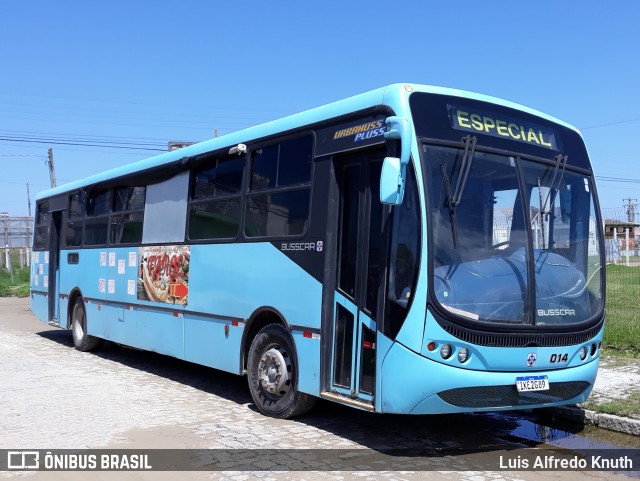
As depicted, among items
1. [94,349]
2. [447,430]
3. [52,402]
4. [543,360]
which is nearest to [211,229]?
[52,402]

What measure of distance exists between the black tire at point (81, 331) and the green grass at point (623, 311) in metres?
9.55

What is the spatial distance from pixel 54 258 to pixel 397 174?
1162cm

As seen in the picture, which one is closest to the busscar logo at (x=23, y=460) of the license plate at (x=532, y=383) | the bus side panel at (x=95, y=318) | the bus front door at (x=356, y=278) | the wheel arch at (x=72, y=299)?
the bus front door at (x=356, y=278)

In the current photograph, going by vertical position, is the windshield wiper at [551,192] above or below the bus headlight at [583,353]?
above

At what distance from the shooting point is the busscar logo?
20.2ft

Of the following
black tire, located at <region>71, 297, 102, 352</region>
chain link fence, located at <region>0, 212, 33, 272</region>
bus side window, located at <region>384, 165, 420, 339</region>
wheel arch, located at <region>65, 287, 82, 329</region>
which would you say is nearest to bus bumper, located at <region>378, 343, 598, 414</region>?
bus side window, located at <region>384, 165, 420, 339</region>

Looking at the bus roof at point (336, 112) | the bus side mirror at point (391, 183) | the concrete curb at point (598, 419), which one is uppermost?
the bus roof at point (336, 112)

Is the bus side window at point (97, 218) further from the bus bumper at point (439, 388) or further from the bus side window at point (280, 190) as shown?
the bus bumper at point (439, 388)

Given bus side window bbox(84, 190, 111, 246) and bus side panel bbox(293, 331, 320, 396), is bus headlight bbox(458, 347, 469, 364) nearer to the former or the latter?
bus side panel bbox(293, 331, 320, 396)

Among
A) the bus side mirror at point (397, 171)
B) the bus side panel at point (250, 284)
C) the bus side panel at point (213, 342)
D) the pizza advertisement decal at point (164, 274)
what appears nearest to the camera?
the bus side mirror at point (397, 171)

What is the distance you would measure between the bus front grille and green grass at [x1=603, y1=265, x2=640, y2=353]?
8.84 ft

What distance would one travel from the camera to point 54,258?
15453mm

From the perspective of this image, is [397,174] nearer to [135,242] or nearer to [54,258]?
[135,242]

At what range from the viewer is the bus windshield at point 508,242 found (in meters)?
6.11
